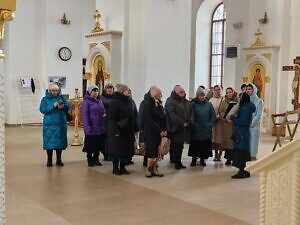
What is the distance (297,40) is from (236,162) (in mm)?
7029

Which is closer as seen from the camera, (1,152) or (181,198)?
(1,152)

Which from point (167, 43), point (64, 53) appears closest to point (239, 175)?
point (167, 43)

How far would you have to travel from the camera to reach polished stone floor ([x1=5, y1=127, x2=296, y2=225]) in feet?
16.5

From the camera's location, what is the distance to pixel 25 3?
15.2 metres

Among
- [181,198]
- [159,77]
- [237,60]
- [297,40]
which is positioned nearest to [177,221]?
[181,198]

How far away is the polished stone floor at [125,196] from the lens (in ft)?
16.5

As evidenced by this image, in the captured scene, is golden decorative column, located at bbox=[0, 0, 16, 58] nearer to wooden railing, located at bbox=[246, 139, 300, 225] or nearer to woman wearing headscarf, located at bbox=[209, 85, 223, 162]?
wooden railing, located at bbox=[246, 139, 300, 225]

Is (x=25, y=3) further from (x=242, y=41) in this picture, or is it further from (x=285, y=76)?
(x=285, y=76)

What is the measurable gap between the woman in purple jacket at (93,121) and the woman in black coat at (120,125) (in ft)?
2.27

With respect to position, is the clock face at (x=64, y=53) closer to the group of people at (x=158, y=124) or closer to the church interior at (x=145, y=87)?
the church interior at (x=145, y=87)

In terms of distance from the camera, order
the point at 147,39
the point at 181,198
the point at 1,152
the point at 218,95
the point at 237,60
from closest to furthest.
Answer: the point at 1,152, the point at 181,198, the point at 218,95, the point at 147,39, the point at 237,60

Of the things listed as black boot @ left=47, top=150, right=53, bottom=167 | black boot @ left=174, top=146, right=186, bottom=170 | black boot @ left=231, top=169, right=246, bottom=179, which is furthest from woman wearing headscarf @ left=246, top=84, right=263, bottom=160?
black boot @ left=47, top=150, right=53, bottom=167

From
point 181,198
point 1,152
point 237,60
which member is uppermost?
point 237,60

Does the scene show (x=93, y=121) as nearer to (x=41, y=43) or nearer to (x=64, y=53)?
(x=64, y=53)
